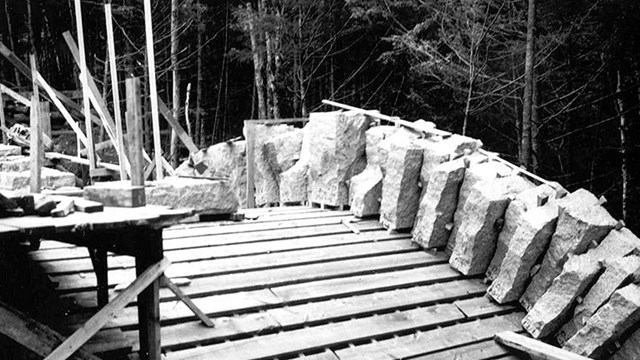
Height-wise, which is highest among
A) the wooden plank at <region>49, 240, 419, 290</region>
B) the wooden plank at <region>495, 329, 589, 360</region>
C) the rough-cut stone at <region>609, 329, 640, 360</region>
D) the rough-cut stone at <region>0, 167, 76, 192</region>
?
the rough-cut stone at <region>0, 167, 76, 192</region>

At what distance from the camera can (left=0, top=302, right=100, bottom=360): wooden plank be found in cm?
307

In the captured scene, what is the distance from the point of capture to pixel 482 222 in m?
6.03

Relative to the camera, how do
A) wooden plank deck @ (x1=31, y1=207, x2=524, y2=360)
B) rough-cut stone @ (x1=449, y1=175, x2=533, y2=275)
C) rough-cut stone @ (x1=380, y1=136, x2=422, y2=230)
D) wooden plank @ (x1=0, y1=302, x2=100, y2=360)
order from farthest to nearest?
1. rough-cut stone @ (x1=380, y1=136, x2=422, y2=230)
2. rough-cut stone @ (x1=449, y1=175, x2=533, y2=275)
3. wooden plank deck @ (x1=31, y1=207, x2=524, y2=360)
4. wooden plank @ (x1=0, y1=302, x2=100, y2=360)

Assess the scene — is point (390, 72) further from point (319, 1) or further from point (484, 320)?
point (484, 320)

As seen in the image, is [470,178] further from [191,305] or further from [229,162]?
[229,162]

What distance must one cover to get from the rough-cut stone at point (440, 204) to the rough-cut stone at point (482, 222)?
11.3 inches

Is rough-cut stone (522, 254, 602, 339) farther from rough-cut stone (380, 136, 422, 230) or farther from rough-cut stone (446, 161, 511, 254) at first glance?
rough-cut stone (380, 136, 422, 230)

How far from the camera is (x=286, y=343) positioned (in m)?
4.69

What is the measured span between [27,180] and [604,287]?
6.22m

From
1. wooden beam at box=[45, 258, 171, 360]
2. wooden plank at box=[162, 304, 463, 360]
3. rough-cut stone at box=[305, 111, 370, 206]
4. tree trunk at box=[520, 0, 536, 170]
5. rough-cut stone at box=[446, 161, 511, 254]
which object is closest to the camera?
wooden beam at box=[45, 258, 171, 360]

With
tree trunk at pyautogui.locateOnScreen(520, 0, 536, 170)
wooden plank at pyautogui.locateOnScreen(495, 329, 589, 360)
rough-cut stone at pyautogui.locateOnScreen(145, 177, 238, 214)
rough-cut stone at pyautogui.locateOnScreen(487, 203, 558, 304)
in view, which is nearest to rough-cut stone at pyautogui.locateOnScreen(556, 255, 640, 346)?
wooden plank at pyautogui.locateOnScreen(495, 329, 589, 360)

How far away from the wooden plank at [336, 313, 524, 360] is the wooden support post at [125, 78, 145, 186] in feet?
7.03

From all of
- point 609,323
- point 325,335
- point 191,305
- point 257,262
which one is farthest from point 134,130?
point 609,323

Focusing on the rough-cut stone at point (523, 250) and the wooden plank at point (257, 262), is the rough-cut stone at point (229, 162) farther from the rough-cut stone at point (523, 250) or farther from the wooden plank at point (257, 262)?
the rough-cut stone at point (523, 250)
